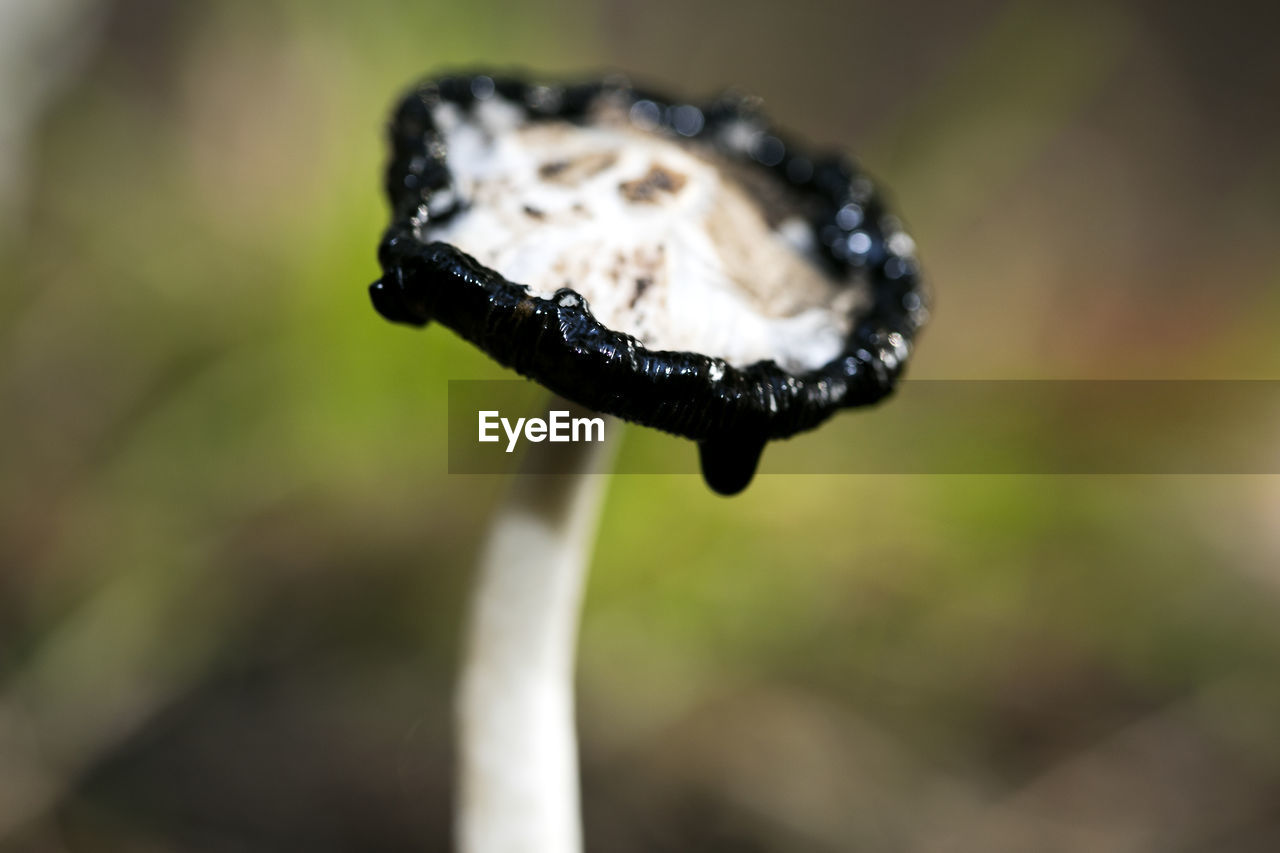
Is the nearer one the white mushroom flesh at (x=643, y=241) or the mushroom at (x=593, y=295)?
the mushroom at (x=593, y=295)

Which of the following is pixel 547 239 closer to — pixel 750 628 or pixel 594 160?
pixel 594 160

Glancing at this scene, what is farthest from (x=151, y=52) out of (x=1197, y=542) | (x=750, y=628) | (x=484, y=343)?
(x=1197, y=542)

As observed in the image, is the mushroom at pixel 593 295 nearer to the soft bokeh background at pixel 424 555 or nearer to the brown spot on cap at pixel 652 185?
the brown spot on cap at pixel 652 185

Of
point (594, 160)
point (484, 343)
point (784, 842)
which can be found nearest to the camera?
point (484, 343)

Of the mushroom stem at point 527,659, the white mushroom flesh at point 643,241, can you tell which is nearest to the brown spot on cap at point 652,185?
the white mushroom flesh at point 643,241

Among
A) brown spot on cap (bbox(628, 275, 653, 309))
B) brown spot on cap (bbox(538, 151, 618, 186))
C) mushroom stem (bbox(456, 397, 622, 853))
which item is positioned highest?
brown spot on cap (bbox(538, 151, 618, 186))
